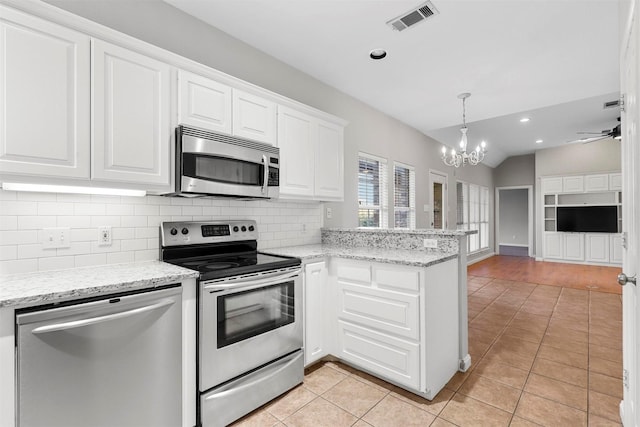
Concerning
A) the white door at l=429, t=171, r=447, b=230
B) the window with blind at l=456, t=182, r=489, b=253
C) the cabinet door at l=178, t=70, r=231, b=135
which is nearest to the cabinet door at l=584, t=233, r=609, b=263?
the window with blind at l=456, t=182, r=489, b=253

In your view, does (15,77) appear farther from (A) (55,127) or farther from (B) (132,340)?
(B) (132,340)

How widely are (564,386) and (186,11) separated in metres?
3.99

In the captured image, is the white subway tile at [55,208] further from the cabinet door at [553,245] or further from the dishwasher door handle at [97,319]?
the cabinet door at [553,245]

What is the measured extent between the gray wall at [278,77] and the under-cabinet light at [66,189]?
42.5 inches

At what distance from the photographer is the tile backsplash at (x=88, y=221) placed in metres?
1.64

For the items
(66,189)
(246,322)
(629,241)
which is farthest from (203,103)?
(629,241)

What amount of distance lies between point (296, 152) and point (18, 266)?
1.97 metres

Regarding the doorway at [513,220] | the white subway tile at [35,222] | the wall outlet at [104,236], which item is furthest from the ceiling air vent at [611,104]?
the white subway tile at [35,222]

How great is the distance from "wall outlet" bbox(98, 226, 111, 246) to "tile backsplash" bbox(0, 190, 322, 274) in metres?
0.02

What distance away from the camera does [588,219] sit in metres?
7.43

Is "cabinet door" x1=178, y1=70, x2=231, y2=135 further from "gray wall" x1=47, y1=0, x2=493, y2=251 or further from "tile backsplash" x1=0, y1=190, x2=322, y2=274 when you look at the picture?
"tile backsplash" x1=0, y1=190, x2=322, y2=274

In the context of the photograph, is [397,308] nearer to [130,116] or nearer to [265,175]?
[265,175]

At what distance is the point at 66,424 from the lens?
134 cm

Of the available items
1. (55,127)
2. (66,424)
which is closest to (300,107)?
(55,127)
